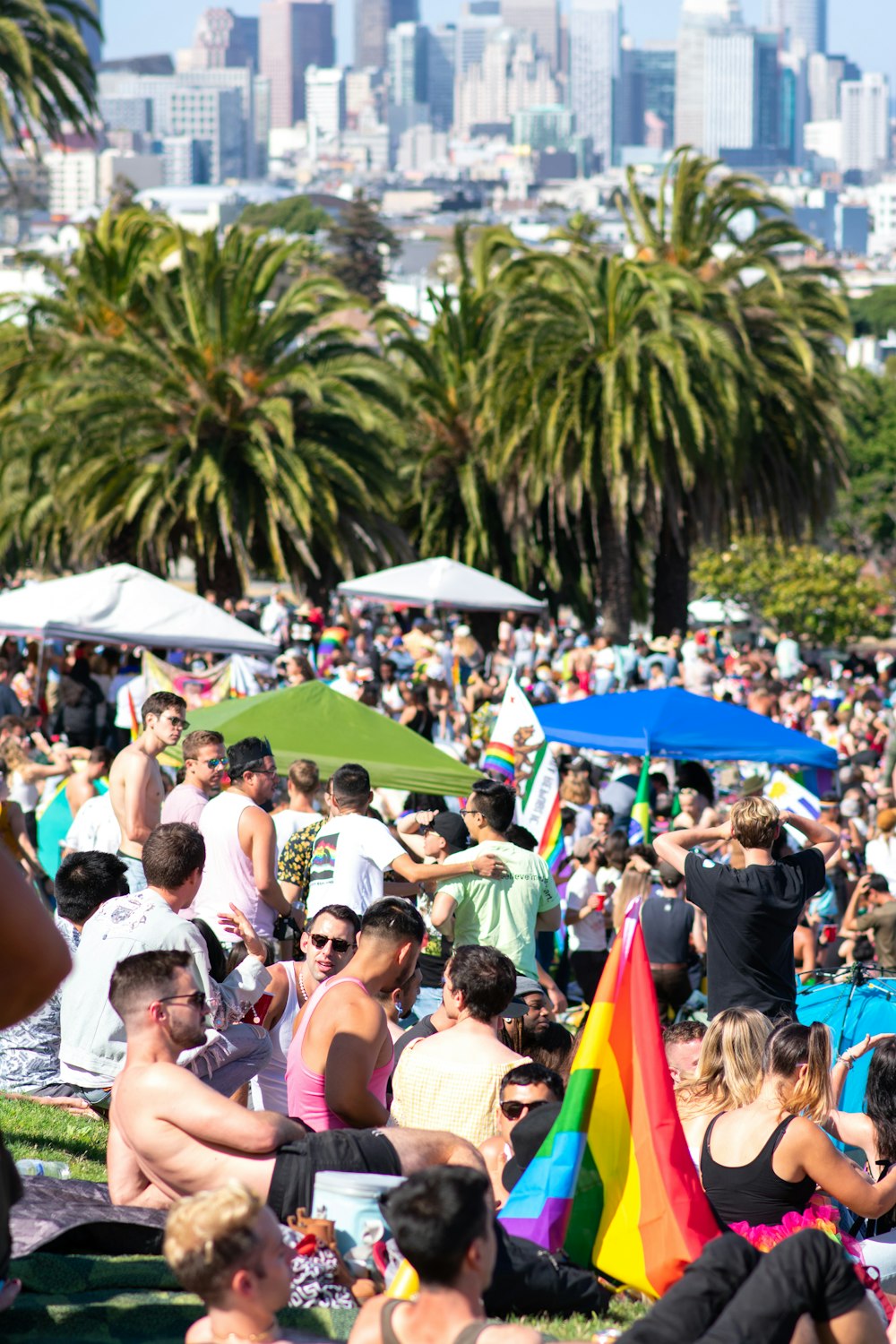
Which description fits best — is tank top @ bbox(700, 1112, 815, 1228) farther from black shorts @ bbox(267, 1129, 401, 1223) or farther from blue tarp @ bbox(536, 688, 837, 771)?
blue tarp @ bbox(536, 688, 837, 771)

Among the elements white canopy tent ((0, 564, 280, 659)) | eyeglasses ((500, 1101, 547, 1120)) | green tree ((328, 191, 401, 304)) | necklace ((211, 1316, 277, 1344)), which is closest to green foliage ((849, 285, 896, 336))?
green tree ((328, 191, 401, 304))

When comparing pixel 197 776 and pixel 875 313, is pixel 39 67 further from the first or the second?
pixel 875 313

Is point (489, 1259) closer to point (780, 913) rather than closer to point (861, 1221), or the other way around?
point (861, 1221)

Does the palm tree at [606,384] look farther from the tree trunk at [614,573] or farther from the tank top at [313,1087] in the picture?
the tank top at [313,1087]

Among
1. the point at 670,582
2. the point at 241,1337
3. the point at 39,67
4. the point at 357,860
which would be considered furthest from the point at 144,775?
the point at 670,582

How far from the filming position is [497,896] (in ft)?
25.0

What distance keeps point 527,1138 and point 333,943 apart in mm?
1285

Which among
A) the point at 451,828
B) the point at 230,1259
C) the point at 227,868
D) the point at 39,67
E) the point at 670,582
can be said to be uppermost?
the point at 39,67

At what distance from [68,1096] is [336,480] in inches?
811

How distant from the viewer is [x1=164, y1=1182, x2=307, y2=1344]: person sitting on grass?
11.9 ft

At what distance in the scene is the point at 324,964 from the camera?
6387mm

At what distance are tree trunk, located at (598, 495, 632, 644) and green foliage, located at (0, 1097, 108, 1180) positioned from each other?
22.8m

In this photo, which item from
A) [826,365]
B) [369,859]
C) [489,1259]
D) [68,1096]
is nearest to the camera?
[489,1259]

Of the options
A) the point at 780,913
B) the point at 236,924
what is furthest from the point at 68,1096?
the point at 780,913
